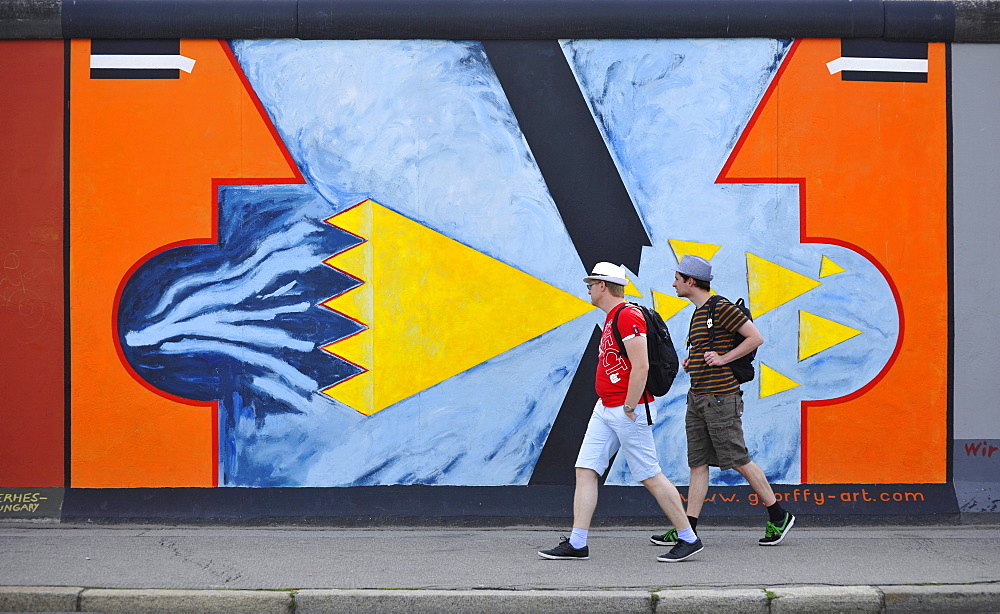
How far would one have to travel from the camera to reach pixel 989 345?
6.61 meters

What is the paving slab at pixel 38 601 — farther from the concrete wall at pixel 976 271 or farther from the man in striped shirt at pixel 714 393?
the concrete wall at pixel 976 271

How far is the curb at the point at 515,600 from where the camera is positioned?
4699 mm

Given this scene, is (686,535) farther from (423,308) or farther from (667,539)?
(423,308)

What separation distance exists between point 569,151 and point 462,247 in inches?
43.1

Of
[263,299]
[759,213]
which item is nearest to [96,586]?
[263,299]

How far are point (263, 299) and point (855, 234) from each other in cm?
452

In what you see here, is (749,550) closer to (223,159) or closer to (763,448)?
(763,448)

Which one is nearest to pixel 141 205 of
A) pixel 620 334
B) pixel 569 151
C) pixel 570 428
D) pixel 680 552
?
pixel 569 151

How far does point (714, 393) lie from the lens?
227 inches

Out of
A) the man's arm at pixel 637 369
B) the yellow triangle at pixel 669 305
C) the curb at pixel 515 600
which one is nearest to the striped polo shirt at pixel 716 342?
the man's arm at pixel 637 369

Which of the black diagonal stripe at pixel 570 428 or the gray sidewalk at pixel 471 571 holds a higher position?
the black diagonal stripe at pixel 570 428

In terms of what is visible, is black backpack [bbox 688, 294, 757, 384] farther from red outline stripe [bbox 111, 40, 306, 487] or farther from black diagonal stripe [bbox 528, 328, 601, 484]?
red outline stripe [bbox 111, 40, 306, 487]

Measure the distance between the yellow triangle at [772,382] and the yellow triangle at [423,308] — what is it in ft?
4.81

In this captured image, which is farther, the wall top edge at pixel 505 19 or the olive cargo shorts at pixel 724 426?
the wall top edge at pixel 505 19
